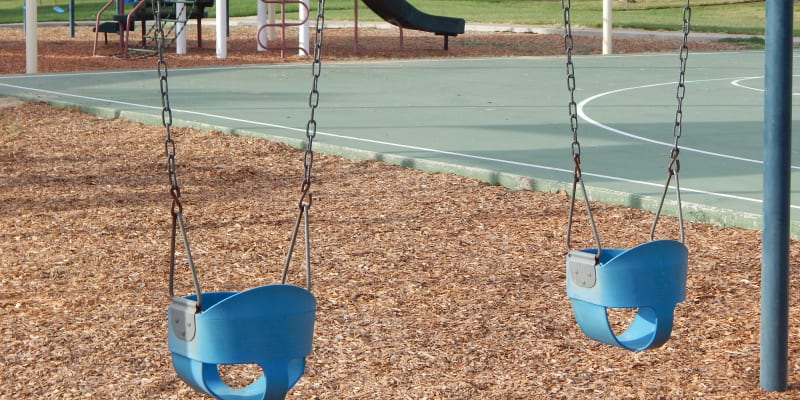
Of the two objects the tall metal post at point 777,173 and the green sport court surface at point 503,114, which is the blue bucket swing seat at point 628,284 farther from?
the green sport court surface at point 503,114

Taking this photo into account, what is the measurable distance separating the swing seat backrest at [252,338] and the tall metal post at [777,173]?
89.3 inches

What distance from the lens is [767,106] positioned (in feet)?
17.7

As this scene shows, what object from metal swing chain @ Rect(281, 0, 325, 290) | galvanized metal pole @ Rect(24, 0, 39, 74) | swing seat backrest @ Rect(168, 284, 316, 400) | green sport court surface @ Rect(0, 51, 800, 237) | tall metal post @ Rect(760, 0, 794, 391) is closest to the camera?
swing seat backrest @ Rect(168, 284, 316, 400)

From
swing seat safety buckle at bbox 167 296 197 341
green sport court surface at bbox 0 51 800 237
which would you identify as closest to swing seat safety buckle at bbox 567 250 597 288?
swing seat safety buckle at bbox 167 296 197 341

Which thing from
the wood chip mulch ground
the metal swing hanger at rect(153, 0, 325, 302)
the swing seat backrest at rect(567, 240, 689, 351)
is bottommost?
the wood chip mulch ground

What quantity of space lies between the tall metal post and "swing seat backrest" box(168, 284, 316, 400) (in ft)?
7.44

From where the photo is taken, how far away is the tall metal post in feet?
17.4

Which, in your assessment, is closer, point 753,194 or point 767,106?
point 767,106

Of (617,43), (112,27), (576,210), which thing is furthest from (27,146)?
(617,43)

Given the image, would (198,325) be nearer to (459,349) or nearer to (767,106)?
(459,349)

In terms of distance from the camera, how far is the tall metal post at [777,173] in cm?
→ 530

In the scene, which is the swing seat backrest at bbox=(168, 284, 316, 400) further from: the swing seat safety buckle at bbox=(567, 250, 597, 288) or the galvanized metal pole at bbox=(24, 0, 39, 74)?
the galvanized metal pole at bbox=(24, 0, 39, 74)

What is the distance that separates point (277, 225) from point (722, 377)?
3904mm

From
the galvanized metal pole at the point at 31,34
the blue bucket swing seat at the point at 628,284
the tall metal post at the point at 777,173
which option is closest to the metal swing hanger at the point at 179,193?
the blue bucket swing seat at the point at 628,284
